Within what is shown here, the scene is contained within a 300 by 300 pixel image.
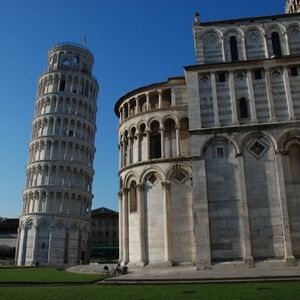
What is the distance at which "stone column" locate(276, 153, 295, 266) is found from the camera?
22.8 meters

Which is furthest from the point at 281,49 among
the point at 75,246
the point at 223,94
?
the point at 75,246

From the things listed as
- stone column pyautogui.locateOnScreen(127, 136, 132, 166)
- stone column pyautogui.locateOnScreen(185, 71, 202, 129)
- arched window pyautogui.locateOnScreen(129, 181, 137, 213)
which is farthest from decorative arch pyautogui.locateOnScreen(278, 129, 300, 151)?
stone column pyautogui.locateOnScreen(127, 136, 132, 166)

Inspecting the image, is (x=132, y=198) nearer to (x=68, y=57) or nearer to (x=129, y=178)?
(x=129, y=178)

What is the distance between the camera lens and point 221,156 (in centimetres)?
2577

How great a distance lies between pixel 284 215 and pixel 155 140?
1325 centimetres

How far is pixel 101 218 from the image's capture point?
98812 mm

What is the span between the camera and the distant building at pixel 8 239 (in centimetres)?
7638

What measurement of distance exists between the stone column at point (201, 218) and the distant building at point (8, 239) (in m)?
63.4

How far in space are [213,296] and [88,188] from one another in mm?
58657

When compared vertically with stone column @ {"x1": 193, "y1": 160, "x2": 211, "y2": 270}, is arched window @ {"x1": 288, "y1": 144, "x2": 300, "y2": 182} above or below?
above

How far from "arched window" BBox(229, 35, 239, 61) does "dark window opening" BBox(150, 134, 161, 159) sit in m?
9.20

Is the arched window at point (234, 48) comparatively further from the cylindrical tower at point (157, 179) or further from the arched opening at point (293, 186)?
the arched opening at point (293, 186)

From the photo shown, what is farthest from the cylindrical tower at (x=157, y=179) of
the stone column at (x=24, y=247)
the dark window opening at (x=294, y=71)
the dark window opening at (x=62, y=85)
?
the dark window opening at (x=62, y=85)

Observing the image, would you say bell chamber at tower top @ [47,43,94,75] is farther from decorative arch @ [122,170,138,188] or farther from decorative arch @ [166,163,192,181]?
decorative arch @ [166,163,192,181]
